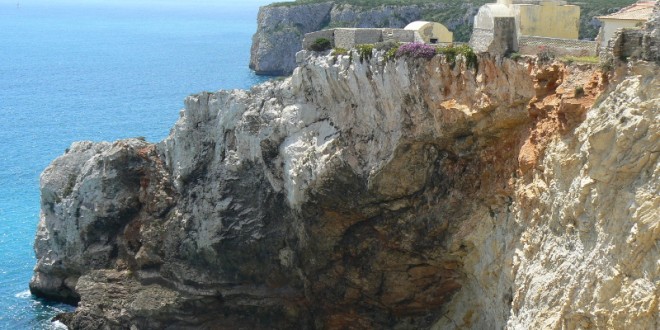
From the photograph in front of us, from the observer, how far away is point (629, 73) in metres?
23.9

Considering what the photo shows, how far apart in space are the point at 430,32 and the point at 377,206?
29.7 ft

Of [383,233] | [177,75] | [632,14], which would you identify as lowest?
[177,75]

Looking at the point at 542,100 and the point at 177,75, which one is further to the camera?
the point at 177,75

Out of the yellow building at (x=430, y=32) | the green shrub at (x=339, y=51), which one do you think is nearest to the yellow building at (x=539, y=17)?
the yellow building at (x=430, y=32)

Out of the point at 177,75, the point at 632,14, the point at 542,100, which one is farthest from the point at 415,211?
the point at 177,75

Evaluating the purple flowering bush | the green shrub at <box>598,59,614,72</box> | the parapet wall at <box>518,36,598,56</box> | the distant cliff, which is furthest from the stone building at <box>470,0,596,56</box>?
the distant cliff

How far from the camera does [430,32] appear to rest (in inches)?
1535

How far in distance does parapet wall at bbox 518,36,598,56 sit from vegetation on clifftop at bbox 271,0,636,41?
3531 centimetres

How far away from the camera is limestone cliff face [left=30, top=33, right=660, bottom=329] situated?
2383cm

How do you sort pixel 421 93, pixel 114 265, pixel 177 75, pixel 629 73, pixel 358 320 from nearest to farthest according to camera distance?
pixel 629 73
pixel 421 93
pixel 358 320
pixel 114 265
pixel 177 75

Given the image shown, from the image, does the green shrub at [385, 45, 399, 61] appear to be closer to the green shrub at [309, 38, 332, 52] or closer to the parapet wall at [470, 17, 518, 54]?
the parapet wall at [470, 17, 518, 54]

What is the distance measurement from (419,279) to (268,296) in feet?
21.5

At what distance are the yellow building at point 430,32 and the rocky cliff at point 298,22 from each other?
213 feet

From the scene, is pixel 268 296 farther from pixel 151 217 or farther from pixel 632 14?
pixel 632 14
